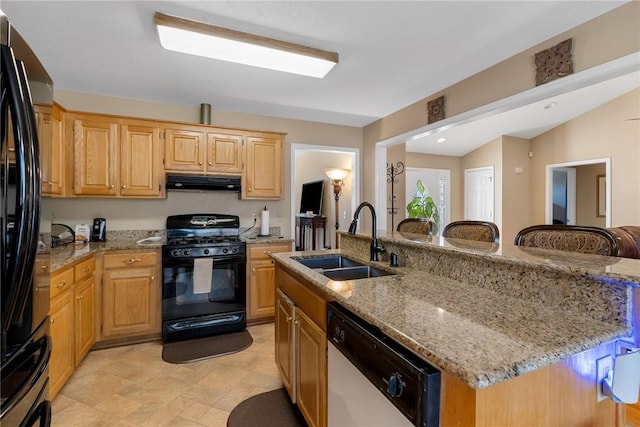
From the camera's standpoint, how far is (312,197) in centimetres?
610

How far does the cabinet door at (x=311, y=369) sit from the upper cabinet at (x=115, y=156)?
92.3 inches

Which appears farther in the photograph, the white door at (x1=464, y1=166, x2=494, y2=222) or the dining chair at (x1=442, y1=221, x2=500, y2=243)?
the white door at (x1=464, y1=166, x2=494, y2=222)

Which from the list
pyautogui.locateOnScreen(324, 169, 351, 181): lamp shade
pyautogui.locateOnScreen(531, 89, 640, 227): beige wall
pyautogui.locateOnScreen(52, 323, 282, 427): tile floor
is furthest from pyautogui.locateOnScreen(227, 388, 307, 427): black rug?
pyautogui.locateOnScreen(531, 89, 640, 227): beige wall

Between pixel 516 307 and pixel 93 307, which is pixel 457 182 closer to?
pixel 516 307

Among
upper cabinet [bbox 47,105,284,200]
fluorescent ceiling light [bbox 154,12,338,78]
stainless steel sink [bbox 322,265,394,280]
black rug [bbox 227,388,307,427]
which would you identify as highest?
fluorescent ceiling light [bbox 154,12,338,78]

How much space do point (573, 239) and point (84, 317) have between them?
3.45 meters

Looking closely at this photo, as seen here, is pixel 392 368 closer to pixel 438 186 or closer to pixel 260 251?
pixel 260 251

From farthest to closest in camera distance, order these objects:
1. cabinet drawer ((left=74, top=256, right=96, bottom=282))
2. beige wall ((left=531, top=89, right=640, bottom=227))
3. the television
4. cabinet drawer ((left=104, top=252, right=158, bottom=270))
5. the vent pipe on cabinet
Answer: the television < beige wall ((left=531, top=89, right=640, bottom=227)) < the vent pipe on cabinet < cabinet drawer ((left=104, top=252, right=158, bottom=270)) < cabinet drawer ((left=74, top=256, right=96, bottom=282))

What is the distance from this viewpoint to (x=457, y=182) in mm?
6996

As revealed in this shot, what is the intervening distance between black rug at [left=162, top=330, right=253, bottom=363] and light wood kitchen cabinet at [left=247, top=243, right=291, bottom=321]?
0.29 m

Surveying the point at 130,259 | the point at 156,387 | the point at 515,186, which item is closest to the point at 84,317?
the point at 130,259

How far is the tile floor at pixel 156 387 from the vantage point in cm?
189

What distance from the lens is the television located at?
579cm

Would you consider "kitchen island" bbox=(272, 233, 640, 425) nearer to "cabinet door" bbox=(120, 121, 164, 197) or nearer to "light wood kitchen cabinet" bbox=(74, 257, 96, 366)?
"light wood kitchen cabinet" bbox=(74, 257, 96, 366)
